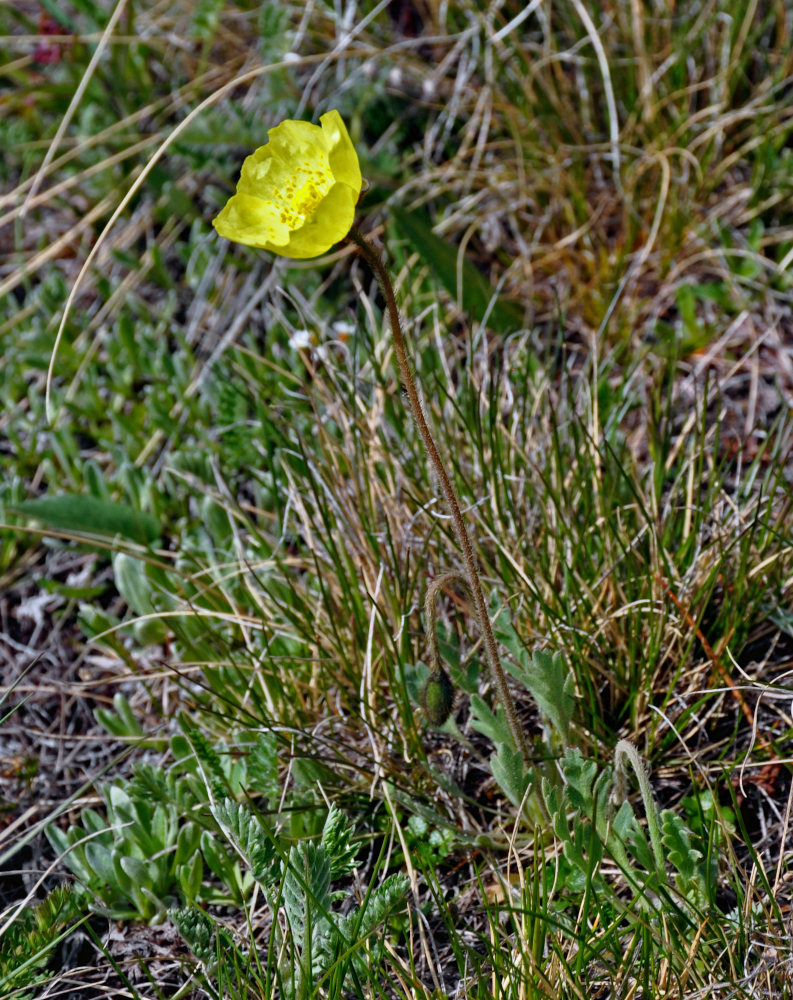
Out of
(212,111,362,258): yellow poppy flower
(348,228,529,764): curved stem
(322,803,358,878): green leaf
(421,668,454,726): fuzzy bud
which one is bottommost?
(322,803,358,878): green leaf

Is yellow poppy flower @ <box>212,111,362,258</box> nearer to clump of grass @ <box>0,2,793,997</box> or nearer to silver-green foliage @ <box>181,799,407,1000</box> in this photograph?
clump of grass @ <box>0,2,793,997</box>

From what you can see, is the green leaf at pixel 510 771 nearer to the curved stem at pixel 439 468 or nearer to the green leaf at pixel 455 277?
the curved stem at pixel 439 468

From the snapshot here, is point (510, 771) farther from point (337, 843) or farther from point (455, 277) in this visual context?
point (455, 277)

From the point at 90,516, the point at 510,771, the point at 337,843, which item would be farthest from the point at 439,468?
the point at 90,516

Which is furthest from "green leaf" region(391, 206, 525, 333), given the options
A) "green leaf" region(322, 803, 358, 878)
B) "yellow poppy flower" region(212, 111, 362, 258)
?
"green leaf" region(322, 803, 358, 878)

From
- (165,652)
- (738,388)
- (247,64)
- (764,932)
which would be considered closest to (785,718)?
(764,932)

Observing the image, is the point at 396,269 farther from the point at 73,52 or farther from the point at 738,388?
the point at 73,52
